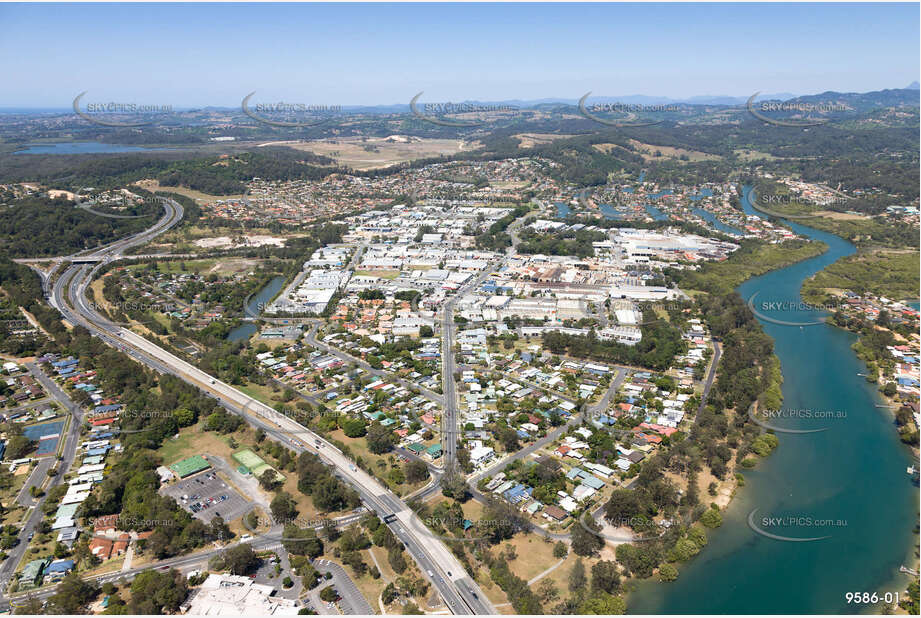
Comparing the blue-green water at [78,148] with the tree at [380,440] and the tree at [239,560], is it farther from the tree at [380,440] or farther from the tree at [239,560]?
the tree at [239,560]

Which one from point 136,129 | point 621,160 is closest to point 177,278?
point 621,160

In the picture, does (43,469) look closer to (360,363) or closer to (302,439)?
(302,439)

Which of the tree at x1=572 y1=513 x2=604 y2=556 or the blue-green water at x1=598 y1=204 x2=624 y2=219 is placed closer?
the tree at x1=572 y1=513 x2=604 y2=556
